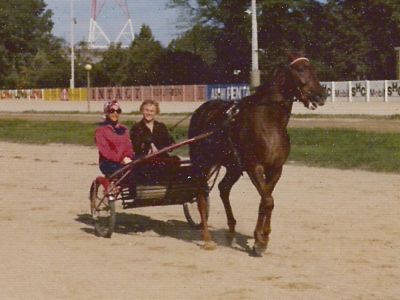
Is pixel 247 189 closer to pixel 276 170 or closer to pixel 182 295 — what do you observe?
pixel 276 170

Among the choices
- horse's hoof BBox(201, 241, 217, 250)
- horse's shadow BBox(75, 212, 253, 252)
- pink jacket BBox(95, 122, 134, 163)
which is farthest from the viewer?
pink jacket BBox(95, 122, 134, 163)

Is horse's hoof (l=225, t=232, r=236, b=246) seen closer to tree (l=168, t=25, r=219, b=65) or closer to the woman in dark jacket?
the woman in dark jacket

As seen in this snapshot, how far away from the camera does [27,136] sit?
31281mm

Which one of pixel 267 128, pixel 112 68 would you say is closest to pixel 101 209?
pixel 267 128

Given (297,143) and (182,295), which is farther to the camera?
(297,143)

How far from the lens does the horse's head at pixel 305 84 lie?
8.35 metres

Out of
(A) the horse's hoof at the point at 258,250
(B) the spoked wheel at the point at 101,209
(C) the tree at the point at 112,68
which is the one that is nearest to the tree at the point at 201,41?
(C) the tree at the point at 112,68

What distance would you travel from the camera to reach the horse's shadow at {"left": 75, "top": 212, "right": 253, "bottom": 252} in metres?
9.66

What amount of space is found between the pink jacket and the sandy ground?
1.00m

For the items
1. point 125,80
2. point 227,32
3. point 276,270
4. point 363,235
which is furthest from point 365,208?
point 125,80

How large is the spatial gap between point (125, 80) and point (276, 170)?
72.0 m

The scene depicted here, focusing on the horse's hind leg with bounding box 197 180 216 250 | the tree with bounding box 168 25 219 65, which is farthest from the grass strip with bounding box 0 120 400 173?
the tree with bounding box 168 25 219 65

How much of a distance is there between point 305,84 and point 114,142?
2.87 metres

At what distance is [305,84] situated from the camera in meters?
8.41
